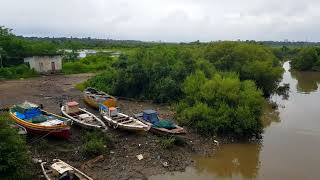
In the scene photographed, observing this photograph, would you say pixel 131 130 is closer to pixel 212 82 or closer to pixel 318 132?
pixel 212 82

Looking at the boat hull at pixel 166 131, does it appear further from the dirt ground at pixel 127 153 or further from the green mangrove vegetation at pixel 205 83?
the green mangrove vegetation at pixel 205 83

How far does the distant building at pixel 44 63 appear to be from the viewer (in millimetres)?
48831

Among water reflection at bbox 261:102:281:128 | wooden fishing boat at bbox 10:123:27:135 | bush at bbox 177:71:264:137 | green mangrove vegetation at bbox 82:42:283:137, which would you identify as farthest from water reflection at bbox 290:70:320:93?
wooden fishing boat at bbox 10:123:27:135

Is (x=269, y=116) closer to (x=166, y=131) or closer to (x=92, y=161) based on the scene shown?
(x=166, y=131)

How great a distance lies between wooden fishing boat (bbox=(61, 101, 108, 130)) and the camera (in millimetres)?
22984

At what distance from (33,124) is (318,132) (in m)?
21.0

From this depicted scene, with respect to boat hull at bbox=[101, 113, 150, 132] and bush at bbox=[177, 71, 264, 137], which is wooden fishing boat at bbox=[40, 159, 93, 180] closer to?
boat hull at bbox=[101, 113, 150, 132]

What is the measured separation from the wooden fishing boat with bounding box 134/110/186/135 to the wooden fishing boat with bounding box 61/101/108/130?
325 cm

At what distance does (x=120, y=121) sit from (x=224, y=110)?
7295mm

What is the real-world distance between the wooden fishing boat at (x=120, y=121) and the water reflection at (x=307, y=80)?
3352cm

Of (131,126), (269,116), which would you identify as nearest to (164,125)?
(131,126)

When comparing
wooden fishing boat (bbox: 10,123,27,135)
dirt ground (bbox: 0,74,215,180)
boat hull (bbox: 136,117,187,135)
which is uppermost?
wooden fishing boat (bbox: 10,123,27,135)

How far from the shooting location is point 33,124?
21.2 meters

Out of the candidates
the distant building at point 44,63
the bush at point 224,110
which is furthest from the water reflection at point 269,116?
the distant building at point 44,63
